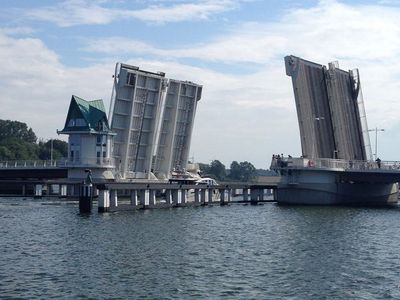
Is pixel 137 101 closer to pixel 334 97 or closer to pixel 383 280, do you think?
pixel 334 97

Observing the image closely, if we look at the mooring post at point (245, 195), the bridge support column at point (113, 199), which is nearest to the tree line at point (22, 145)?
the mooring post at point (245, 195)

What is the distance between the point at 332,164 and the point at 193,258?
4238cm

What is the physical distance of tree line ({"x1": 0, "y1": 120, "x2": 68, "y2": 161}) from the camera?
134250 mm

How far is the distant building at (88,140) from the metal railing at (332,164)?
19.8m

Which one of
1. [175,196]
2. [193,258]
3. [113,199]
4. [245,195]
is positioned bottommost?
[193,258]

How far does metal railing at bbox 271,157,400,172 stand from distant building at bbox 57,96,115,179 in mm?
19787

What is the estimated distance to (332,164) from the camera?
69.4 m

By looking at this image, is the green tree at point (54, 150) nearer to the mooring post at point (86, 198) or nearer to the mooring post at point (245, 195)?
the mooring post at point (245, 195)

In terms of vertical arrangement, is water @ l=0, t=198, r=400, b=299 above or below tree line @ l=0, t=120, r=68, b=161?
below

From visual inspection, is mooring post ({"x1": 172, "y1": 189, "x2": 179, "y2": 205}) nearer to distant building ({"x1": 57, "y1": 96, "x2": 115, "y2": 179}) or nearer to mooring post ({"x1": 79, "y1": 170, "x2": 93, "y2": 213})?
mooring post ({"x1": 79, "y1": 170, "x2": 93, "y2": 213})

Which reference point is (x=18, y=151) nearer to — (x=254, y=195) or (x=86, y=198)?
(x=254, y=195)

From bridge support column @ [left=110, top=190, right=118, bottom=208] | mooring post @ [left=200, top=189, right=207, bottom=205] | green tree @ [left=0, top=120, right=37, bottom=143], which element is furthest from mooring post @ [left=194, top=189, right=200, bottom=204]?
green tree @ [left=0, top=120, right=37, bottom=143]

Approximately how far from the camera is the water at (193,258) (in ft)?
74.1

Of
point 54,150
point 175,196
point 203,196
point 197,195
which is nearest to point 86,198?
point 175,196
